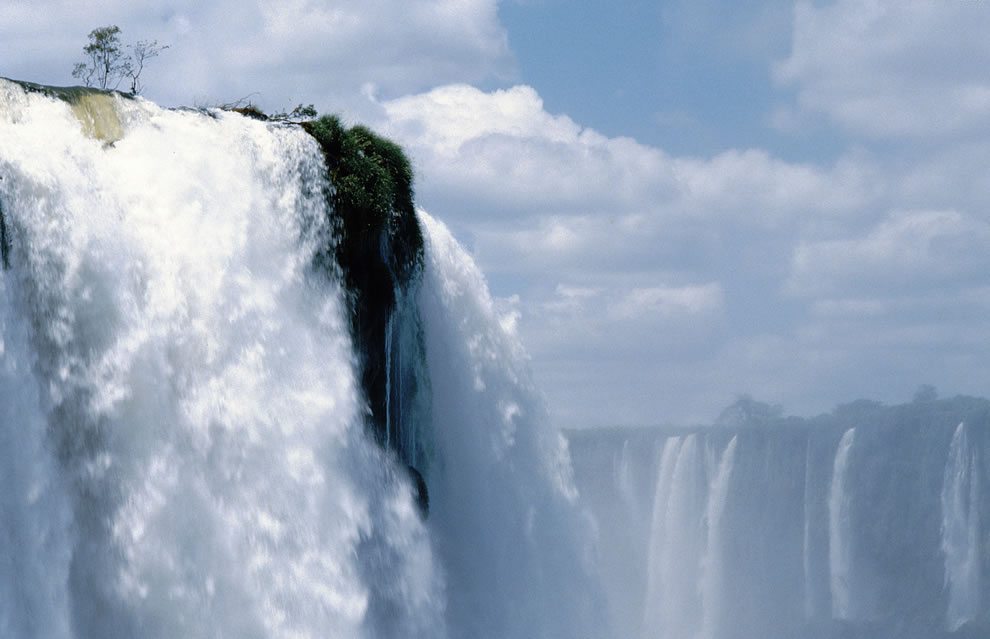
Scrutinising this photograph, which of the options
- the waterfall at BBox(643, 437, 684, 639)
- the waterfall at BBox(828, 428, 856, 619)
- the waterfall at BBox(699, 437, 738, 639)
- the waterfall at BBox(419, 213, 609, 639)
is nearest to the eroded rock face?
the waterfall at BBox(419, 213, 609, 639)

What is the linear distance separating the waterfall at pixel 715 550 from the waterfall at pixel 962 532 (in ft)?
29.2

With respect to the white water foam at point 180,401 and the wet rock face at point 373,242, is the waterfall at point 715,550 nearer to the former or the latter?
the wet rock face at point 373,242

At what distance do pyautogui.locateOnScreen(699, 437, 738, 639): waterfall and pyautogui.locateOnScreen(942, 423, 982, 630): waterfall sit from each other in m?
8.90

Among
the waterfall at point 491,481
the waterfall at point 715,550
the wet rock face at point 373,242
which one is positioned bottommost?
the waterfall at point 715,550

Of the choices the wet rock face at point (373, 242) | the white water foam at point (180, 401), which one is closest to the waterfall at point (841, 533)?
the wet rock face at point (373, 242)

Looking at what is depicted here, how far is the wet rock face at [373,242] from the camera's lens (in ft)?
54.7

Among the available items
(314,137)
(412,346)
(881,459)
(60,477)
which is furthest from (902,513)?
(60,477)

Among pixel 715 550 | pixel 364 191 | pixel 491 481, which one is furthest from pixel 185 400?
pixel 715 550

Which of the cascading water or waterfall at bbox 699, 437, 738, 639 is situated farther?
waterfall at bbox 699, 437, 738, 639

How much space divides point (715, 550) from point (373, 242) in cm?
3517

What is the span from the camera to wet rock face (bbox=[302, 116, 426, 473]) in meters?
16.7

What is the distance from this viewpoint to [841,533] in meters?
46.1

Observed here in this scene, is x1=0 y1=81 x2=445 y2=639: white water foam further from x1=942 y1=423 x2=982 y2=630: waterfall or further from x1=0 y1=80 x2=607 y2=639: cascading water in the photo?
x1=942 y1=423 x2=982 y2=630: waterfall

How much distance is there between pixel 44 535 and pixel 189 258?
3.82m
